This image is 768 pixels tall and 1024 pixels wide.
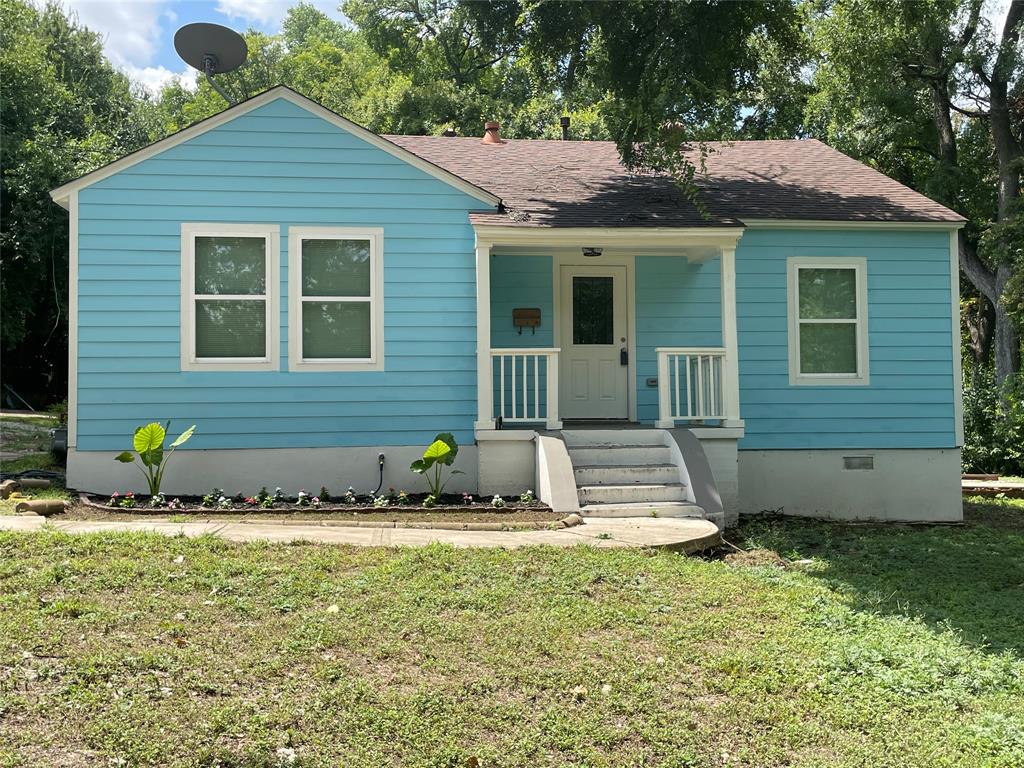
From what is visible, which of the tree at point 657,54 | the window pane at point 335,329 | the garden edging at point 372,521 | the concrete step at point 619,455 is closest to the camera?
the garden edging at point 372,521

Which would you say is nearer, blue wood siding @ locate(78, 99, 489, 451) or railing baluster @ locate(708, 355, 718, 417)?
blue wood siding @ locate(78, 99, 489, 451)

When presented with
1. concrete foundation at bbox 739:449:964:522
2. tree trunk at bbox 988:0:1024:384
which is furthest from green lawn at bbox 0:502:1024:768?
tree trunk at bbox 988:0:1024:384

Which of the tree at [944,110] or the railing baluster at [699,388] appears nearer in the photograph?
the railing baluster at [699,388]

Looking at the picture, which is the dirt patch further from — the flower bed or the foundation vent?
the foundation vent

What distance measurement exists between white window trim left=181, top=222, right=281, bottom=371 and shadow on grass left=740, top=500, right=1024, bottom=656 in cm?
506

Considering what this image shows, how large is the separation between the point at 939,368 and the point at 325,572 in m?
8.13

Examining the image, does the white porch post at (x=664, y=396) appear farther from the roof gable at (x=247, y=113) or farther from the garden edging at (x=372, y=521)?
the roof gable at (x=247, y=113)

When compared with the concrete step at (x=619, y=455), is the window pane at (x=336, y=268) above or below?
above

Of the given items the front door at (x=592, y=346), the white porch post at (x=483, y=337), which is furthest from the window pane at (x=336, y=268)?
the front door at (x=592, y=346)

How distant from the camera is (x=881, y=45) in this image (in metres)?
16.4

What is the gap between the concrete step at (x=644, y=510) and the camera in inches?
310

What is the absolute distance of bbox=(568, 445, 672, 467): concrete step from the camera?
8.66 meters

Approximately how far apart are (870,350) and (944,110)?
1091 centimetres

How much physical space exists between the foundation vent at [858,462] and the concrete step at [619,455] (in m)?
2.85
